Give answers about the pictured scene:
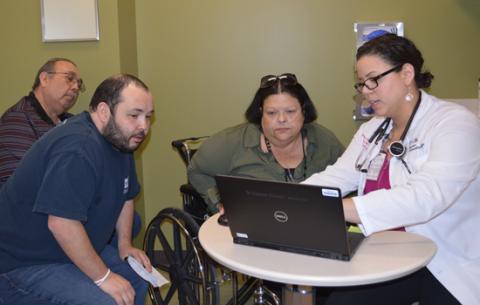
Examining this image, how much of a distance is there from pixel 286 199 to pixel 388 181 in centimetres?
54

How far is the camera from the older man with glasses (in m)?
2.53

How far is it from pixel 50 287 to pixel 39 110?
1.35 metres

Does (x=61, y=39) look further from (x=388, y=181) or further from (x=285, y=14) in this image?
(x=388, y=181)

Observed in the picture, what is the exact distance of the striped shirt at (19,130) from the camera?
2.52m

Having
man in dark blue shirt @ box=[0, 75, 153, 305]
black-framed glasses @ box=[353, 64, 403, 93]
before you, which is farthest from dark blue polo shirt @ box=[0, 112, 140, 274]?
black-framed glasses @ box=[353, 64, 403, 93]

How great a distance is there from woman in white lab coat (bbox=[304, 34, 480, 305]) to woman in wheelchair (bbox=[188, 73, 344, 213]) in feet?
1.62

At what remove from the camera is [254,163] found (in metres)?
2.28

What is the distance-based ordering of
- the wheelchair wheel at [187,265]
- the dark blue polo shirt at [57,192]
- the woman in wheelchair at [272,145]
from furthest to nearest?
1. the woman in wheelchair at [272,145]
2. the wheelchair wheel at [187,265]
3. the dark blue polo shirt at [57,192]

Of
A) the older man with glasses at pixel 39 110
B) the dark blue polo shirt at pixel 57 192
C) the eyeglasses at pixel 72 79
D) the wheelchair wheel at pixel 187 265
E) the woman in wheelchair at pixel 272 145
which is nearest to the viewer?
the dark blue polo shirt at pixel 57 192

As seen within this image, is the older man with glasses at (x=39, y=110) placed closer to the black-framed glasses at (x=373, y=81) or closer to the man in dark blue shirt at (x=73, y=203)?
the man in dark blue shirt at (x=73, y=203)

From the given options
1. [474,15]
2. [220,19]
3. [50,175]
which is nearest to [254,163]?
[50,175]

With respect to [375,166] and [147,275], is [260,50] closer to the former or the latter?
[375,166]

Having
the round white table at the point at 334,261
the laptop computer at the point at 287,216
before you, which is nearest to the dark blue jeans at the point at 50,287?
the round white table at the point at 334,261

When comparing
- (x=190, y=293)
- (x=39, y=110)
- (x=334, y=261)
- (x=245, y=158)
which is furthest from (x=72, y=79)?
(x=334, y=261)
